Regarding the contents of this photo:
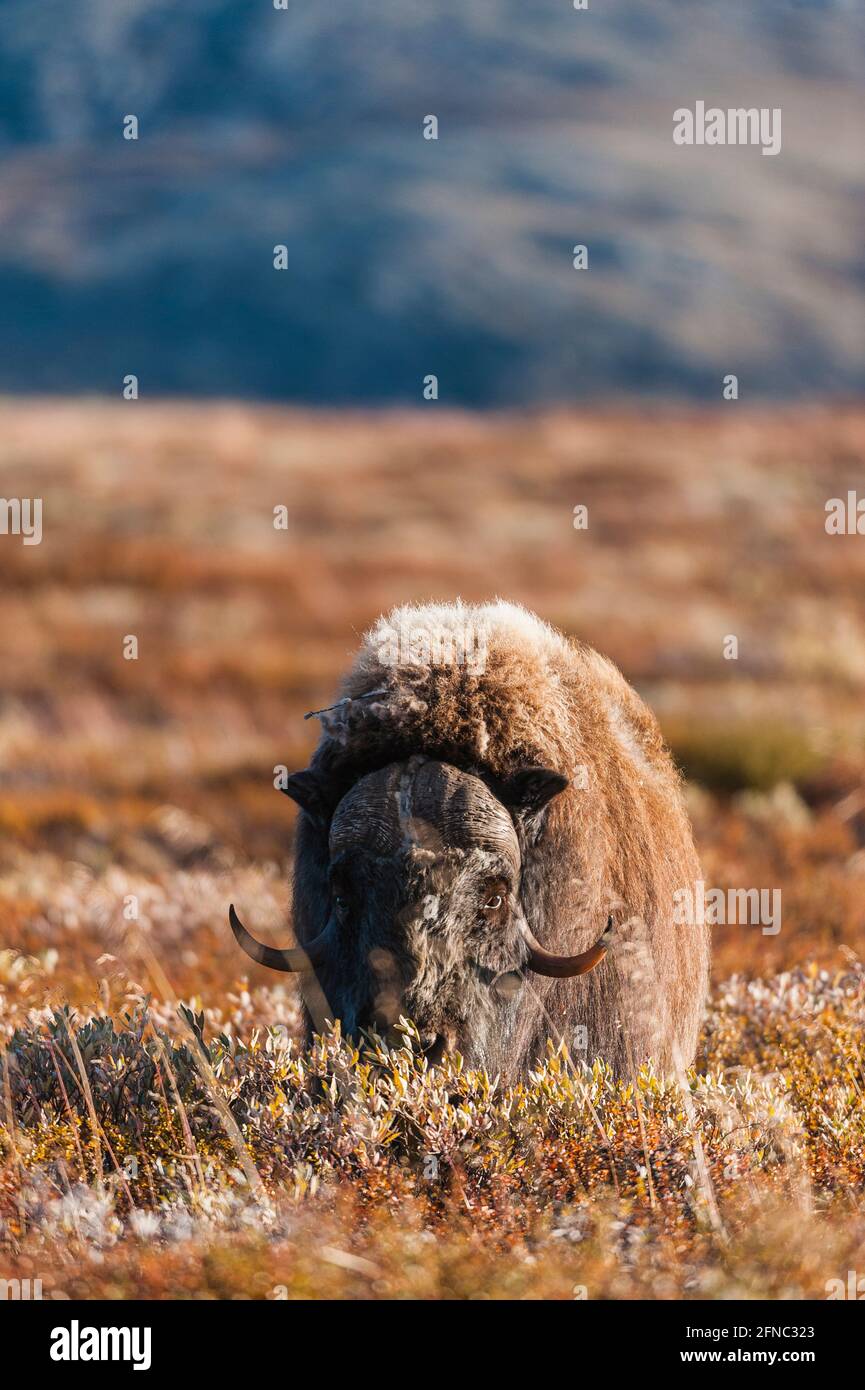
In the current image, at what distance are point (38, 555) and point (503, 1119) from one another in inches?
928

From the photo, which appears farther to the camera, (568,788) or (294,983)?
(294,983)

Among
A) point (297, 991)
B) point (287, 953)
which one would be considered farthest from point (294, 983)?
point (287, 953)

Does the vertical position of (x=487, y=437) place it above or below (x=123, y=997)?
above

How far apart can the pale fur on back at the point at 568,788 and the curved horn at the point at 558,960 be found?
119mm

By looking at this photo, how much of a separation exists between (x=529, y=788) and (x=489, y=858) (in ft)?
0.95

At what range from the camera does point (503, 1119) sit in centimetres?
436

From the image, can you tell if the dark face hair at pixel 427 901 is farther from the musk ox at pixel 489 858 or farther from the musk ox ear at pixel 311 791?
the musk ox ear at pixel 311 791

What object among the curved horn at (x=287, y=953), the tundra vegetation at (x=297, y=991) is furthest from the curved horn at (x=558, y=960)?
the curved horn at (x=287, y=953)

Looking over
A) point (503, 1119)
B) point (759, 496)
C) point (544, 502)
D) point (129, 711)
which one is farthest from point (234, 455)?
point (503, 1119)

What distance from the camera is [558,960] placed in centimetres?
453

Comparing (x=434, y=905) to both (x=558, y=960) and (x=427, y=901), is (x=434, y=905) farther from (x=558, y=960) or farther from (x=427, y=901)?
(x=558, y=960)

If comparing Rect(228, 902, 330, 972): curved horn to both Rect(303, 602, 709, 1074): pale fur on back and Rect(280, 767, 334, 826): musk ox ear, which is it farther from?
Rect(303, 602, 709, 1074): pale fur on back

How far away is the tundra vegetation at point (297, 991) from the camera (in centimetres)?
395
